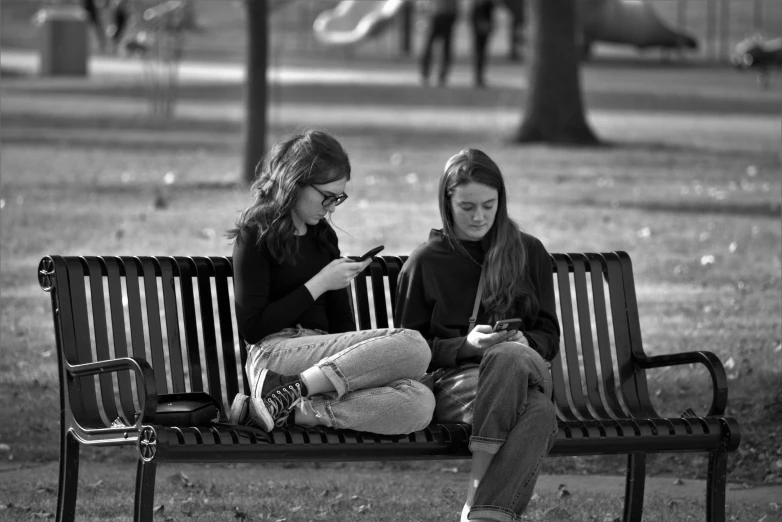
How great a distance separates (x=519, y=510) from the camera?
4453 mm

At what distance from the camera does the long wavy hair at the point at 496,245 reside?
4.85 m

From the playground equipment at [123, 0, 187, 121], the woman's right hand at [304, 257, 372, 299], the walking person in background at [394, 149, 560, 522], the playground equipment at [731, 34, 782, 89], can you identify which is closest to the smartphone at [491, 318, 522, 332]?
the walking person in background at [394, 149, 560, 522]

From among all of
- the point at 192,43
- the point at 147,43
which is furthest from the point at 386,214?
the point at 192,43

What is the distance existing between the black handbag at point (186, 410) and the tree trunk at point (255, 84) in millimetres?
8709

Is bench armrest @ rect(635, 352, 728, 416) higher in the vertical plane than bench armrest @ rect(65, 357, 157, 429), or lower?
lower

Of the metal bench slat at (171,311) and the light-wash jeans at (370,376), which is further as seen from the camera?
the metal bench slat at (171,311)

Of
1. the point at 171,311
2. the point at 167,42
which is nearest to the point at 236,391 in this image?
the point at 171,311

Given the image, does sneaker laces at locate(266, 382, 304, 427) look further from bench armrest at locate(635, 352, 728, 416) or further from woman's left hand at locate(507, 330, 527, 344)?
bench armrest at locate(635, 352, 728, 416)

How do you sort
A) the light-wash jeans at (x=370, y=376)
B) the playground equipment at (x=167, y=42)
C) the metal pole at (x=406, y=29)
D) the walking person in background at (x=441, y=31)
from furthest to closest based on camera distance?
1. the metal pole at (x=406, y=29)
2. the walking person in background at (x=441, y=31)
3. the playground equipment at (x=167, y=42)
4. the light-wash jeans at (x=370, y=376)

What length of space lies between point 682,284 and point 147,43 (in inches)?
646

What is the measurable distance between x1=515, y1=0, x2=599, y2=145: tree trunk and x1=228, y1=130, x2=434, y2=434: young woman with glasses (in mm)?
11852

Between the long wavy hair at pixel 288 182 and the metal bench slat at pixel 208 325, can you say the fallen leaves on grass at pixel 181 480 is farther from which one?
the long wavy hair at pixel 288 182

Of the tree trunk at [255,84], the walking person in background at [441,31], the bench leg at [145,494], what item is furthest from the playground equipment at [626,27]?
the bench leg at [145,494]

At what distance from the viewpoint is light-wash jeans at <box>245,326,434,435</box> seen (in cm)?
450
